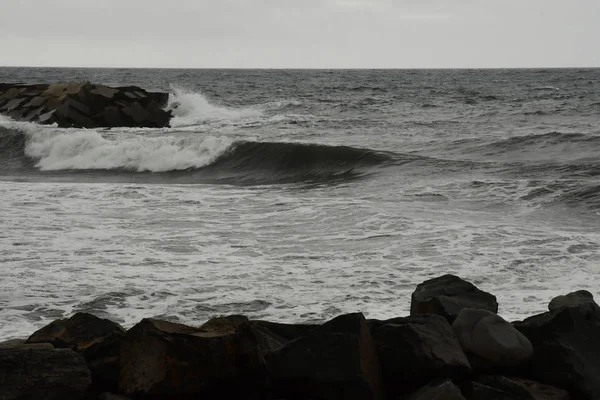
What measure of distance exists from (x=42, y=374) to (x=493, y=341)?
250cm

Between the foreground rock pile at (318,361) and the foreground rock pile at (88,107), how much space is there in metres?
24.1

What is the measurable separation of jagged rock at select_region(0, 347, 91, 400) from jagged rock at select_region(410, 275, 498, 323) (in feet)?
7.55

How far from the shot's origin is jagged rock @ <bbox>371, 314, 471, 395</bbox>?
426 centimetres

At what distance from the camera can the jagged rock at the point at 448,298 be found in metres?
5.20

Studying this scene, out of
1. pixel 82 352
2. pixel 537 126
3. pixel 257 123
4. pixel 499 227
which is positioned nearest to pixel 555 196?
pixel 499 227

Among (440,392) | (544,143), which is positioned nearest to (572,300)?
→ (440,392)

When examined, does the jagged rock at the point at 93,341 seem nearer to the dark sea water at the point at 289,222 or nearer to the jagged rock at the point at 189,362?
the jagged rock at the point at 189,362

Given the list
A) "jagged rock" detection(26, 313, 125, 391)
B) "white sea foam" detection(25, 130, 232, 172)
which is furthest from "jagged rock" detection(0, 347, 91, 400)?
"white sea foam" detection(25, 130, 232, 172)

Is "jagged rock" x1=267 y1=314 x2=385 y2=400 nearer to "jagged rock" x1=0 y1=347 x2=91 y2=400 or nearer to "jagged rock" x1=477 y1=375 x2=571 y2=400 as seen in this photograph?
"jagged rock" x1=477 y1=375 x2=571 y2=400

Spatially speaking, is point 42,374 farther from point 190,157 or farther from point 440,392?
point 190,157

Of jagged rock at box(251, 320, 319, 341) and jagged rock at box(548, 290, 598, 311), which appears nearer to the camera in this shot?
jagged rock at box(251, 320, 319, 341)

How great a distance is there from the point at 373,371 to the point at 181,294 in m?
3.26

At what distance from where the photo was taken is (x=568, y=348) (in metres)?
4.53

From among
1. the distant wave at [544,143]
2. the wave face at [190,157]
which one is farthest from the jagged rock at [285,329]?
the distant wave at [544,143]
